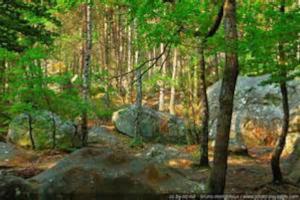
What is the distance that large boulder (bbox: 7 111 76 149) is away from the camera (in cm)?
1972

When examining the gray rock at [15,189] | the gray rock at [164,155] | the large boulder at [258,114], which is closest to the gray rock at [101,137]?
the gray rock at [164,155]

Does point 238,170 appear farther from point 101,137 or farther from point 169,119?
point 169,119

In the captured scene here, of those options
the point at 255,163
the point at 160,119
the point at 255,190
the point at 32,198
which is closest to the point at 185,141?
the point at 160,119

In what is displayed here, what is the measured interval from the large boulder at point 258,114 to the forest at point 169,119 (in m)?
0.05

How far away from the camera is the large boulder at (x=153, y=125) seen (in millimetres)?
23859

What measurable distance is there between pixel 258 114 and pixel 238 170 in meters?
7.52

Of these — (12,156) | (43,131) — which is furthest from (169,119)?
(12,156)

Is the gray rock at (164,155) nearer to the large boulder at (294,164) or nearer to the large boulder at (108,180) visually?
the large boulder at (294,164)

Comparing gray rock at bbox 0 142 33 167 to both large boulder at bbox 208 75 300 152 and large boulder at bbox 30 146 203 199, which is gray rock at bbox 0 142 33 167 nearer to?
large boulder at bbox 30 146 203 199

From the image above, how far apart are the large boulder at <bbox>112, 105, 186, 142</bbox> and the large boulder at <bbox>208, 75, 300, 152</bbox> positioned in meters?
2.05

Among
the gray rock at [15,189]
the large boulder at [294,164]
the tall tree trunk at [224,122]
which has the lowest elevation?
the large boulder at [294,164]

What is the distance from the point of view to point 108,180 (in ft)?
32.2

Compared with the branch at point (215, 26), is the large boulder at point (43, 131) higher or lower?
lower

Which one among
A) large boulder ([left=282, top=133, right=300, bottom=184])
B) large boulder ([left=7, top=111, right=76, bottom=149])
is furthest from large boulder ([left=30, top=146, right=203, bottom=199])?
large boulder ([left=7, top=111, right=76, bottom=149])
